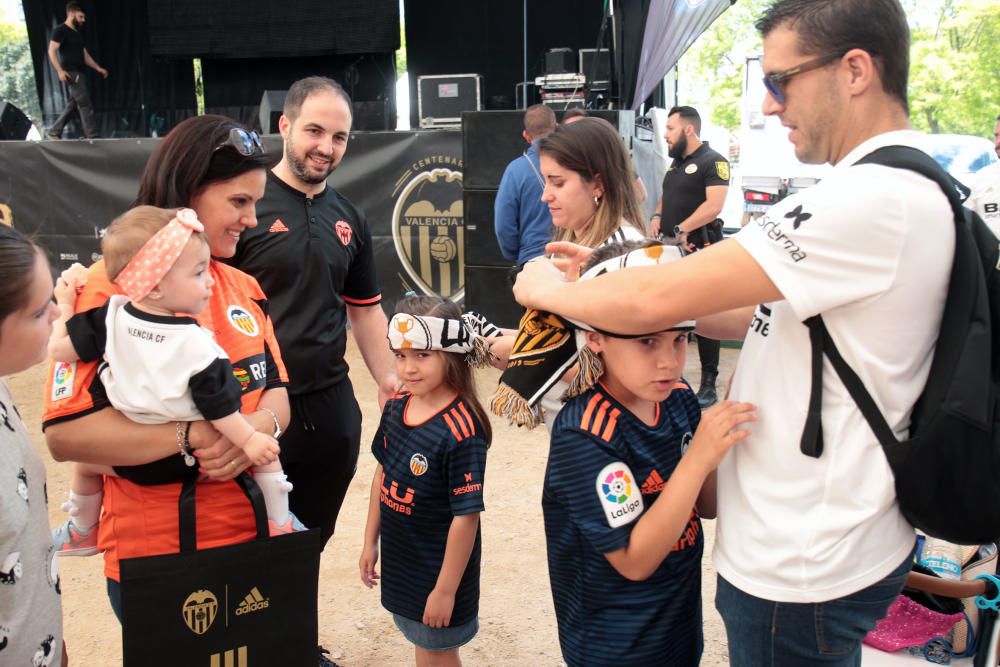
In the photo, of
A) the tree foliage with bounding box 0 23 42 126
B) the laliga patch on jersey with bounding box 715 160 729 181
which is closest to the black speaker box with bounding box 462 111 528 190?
the laliga patch on jersey with bounding box 715 160 729 181

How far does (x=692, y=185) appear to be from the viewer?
6.59 m

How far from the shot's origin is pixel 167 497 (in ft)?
6.31

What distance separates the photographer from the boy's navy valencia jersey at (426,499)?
237cm

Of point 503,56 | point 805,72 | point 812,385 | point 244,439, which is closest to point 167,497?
point 244,439

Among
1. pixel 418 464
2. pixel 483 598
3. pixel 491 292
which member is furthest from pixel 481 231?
pixel 418 464

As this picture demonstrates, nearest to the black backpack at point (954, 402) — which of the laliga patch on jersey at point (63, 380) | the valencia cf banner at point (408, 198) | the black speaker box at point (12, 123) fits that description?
the laliga patch on jersey at point (63, 380)

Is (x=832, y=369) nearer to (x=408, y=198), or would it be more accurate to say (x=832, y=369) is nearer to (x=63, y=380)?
(x=63, y=380)

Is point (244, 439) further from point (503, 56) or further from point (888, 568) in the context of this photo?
point (503, 56)

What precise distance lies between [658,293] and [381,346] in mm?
1809

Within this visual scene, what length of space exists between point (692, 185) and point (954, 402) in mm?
5491

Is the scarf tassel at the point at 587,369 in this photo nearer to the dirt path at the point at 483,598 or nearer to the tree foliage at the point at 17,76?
the dirt path at the point at 483,598

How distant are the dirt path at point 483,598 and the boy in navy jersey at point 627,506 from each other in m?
1.43

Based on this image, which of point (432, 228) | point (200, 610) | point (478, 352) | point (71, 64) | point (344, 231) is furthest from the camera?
→ point (71, 64)

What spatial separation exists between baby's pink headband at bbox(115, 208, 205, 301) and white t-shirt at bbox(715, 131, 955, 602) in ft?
3.86
